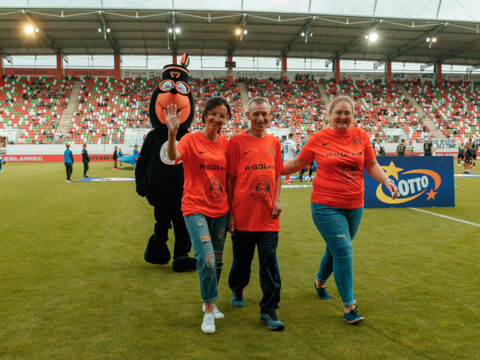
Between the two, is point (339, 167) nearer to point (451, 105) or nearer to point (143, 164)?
point (143, 164)

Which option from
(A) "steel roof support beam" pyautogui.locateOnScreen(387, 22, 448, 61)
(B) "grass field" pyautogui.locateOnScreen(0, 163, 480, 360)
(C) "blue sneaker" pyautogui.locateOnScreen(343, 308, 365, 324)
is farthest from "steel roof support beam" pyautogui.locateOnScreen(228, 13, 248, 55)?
(C) "blue sneaker" pyautogui.locateOnScreen(343, 308, 365, 324)

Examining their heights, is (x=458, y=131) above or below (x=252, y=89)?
below

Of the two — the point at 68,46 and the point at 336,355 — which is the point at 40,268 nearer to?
the point at 336,355

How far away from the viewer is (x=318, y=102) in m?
40.0

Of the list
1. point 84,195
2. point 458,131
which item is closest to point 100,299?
point 84,195

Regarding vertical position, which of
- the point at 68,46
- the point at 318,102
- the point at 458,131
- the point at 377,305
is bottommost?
the point at 377,305

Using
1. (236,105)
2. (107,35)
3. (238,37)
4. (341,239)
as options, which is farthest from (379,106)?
(341,239)

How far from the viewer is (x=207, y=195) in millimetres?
2846

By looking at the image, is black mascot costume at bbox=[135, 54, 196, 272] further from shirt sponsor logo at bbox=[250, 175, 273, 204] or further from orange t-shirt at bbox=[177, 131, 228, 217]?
shirt sponsor logo at bbox=[250, 175, 273, 204]

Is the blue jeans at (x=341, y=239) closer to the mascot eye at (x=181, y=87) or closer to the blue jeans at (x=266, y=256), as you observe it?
the blue jeans at (x=266, y=256)

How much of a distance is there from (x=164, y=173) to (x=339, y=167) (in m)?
2.06

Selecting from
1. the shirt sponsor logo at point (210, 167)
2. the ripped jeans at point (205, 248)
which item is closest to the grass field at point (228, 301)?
the ripped jeans at point (205, 248)

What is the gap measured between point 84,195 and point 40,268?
709cm

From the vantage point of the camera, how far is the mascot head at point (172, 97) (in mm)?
4234
